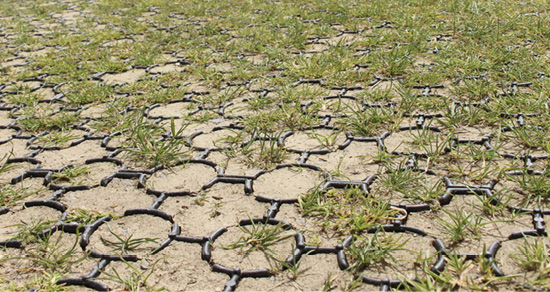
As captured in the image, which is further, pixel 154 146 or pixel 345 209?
pixel 154 146

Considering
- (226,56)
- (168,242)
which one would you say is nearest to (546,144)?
(168,242)

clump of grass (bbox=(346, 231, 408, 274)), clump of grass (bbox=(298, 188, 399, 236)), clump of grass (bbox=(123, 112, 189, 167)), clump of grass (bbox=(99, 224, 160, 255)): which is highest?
clump of grass (bbox=(346, 231, 408, 274))

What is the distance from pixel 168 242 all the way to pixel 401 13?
174 inches

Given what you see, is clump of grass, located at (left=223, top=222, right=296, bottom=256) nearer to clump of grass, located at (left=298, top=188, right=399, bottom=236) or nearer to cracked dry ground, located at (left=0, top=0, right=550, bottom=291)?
cracked dry ground, located at (left=0, top=0, right=550, bottom=291)

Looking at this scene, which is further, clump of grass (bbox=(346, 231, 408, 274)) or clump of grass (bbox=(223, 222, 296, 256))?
clump of grass (bbox=(223, 222, 296, 256))

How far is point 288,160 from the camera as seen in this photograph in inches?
118

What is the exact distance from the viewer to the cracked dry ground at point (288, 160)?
6.98 feet

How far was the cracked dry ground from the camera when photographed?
2.13 metres

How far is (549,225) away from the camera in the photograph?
2.21 meters

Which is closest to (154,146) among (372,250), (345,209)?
(345,209)

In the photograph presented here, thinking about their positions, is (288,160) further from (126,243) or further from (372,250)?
(126,243)

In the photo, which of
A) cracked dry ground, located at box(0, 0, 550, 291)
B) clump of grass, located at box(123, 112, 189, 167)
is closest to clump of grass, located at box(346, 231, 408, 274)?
cracked dry ground, located at box(0, 0, 550, 291)

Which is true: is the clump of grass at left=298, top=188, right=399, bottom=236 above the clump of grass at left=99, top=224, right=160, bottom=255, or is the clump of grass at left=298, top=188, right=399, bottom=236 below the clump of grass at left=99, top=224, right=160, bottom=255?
above

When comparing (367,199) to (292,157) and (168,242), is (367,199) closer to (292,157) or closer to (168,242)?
(292,157)
